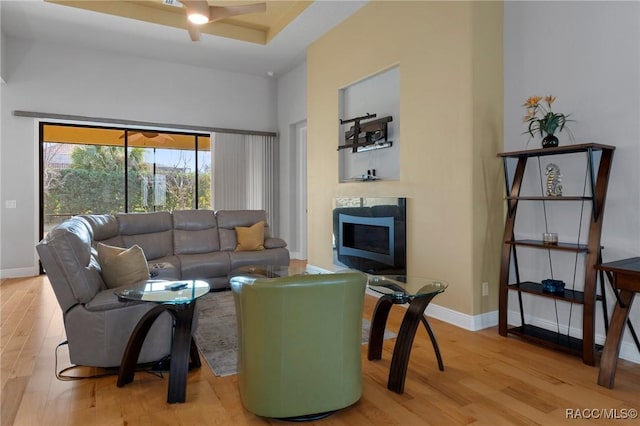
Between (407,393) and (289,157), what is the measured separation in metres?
5.40

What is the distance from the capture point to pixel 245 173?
24.0 feet

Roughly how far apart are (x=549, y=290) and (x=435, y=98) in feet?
6.23

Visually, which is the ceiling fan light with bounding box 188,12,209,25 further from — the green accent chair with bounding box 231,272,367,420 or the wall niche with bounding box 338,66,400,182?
the green accent chair with bounding box 231,272,367,420

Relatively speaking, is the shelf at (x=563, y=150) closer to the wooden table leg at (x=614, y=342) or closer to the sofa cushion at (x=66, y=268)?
the wooden table leg at (x=614, y=342)

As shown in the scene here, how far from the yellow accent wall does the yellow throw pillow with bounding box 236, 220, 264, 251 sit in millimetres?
1682

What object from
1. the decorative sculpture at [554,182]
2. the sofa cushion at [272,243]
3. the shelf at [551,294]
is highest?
the decorative sculpture at [554,182]

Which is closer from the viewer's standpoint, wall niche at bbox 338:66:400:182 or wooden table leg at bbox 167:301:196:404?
wooden table leg at bbox 167:301:196:404

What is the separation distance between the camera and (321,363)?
1.98 m

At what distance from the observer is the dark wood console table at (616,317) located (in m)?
2.39

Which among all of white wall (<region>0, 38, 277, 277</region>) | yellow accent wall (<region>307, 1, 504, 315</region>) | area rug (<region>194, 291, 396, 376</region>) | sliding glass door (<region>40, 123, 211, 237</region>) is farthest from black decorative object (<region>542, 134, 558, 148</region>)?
sliding glass door (<region>40, 123, 211, 237</region>)

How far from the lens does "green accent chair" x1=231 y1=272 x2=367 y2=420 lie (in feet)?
6.19

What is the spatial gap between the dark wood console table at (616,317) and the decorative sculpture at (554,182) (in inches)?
29.4

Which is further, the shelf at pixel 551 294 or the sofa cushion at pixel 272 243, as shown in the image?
the sofa cushion at pixel 272 243

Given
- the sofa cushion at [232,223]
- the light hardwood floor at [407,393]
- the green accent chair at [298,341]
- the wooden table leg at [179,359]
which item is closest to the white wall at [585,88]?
the light hardwood floor at [407,393]
